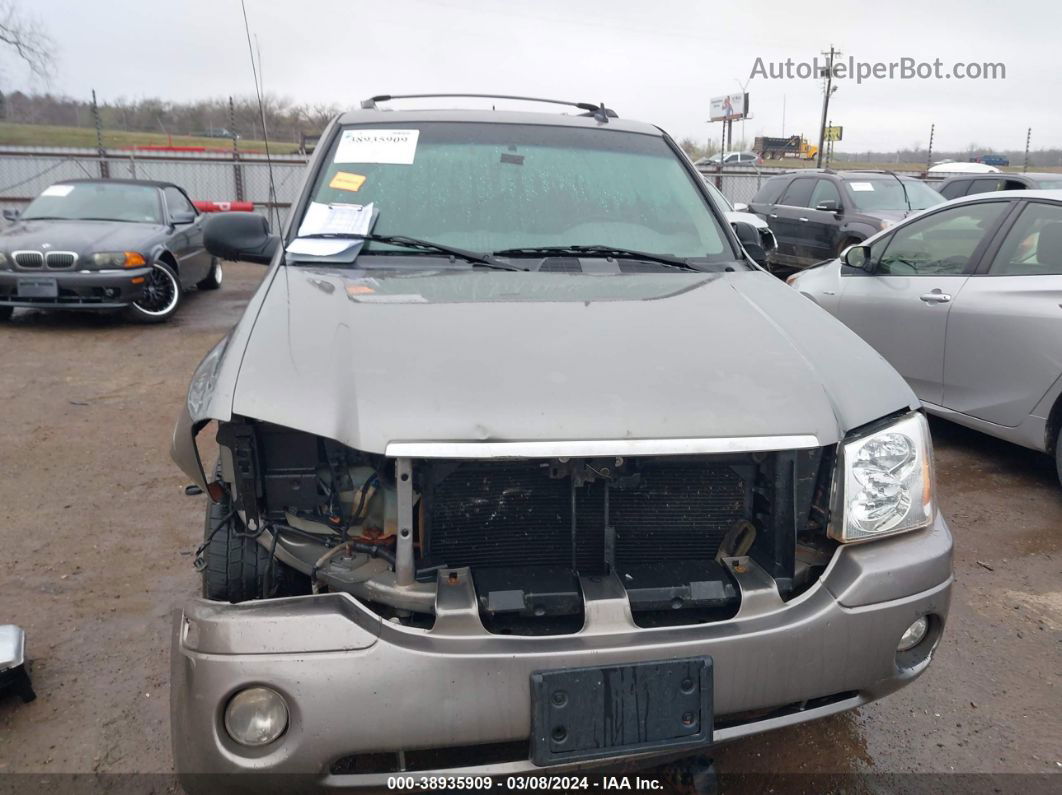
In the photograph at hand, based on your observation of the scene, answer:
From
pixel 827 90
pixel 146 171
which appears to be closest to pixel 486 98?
pixel 146 171

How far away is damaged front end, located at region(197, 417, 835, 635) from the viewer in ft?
5.90

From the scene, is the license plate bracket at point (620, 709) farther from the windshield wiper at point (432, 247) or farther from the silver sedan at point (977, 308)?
the silver sedan at point (977, 308)

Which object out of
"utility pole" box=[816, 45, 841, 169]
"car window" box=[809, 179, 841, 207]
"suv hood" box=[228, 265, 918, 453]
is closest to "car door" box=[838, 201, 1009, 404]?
"suv hood" box=[228, 265, 918, 453]

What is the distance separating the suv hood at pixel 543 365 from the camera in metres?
1.77

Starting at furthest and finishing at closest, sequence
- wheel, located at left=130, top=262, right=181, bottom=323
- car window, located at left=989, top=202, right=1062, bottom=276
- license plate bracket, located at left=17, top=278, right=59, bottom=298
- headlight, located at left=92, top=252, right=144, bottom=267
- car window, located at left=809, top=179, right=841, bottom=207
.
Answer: car window, located at left=809, top=179, right=841, bottom=207
wheel, located at left=130, top=262, right=181, bottom=323
headlight, located at left=92, top=252, right=144, bottom=267
license plate bracket, located at left=17, top=278, right=59, bottom=298
car window, located at left=989, top=202, right=1062, bottom=276

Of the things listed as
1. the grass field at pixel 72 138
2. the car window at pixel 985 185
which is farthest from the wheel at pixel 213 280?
the car window at pixel 985 185

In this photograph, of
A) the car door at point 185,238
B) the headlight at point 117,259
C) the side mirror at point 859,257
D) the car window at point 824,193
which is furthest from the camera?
the car window at point 824,193

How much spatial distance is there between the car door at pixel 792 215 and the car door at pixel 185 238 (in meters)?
7.21

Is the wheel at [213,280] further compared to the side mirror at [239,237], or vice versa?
the wheel at [213,280]

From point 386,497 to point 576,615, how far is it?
52 centimetres

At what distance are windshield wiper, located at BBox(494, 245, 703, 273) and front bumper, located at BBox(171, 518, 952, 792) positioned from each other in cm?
137

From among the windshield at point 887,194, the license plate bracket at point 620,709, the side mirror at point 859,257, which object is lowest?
the license plate bracket at point 620,709

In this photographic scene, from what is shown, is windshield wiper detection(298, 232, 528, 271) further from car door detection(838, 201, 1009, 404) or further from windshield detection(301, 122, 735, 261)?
car door detection(838, 201, 1009, 404)

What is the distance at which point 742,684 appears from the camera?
1.76 metres
